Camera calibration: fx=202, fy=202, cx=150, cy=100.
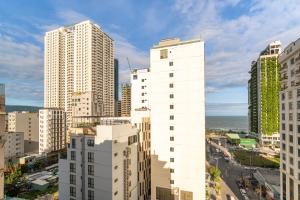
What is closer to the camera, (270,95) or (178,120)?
(178,120)

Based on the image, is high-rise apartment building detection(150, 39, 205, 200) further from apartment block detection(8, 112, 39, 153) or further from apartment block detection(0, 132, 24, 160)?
apartment block detection(8, 112, 39, 153)

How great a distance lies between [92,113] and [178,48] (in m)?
71.3

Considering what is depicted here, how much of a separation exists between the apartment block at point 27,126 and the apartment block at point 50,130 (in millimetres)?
13799

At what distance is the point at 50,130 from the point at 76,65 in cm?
4345

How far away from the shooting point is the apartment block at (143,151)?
41225 millimetres

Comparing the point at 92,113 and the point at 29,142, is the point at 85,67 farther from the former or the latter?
the point at 29,142

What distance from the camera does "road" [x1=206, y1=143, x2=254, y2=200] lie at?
5420 centimetres

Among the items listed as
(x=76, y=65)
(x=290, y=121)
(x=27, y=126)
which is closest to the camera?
(x=290, y=121)

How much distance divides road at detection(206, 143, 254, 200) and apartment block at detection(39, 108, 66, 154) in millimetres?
65837

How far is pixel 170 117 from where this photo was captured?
39375mm

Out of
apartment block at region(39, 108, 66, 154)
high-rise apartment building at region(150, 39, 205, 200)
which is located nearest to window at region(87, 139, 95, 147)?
high-rise apartment building at region(150, 39, 205, 200)

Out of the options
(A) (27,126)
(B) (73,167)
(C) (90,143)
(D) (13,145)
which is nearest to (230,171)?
(C) (90,143)

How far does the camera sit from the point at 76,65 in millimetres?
114688

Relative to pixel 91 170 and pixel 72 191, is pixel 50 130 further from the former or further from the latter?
pixel 91 170
